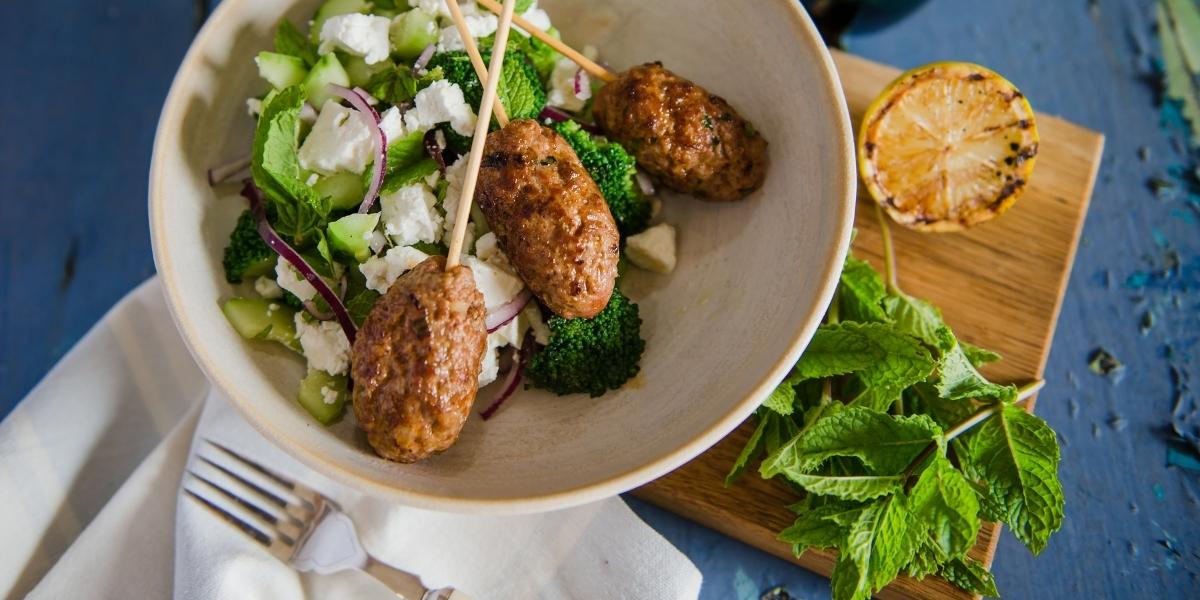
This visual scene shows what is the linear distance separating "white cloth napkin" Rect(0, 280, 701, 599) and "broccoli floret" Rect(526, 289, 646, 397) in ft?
1.46

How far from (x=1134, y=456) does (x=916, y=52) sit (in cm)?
181

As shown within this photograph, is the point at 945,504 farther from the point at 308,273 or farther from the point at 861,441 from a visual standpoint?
the point at 308,273

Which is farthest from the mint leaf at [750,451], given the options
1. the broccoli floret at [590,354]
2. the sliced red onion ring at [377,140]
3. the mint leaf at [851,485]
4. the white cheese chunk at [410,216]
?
the sliced red onion ring at [377,140]

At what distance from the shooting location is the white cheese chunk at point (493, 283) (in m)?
2.45

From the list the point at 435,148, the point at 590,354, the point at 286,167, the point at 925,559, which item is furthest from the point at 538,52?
the point at 925,559

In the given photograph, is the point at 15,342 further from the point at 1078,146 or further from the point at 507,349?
the point at 1078,146

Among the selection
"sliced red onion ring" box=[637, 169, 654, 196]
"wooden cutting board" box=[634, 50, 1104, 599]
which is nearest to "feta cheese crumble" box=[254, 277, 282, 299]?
"sliced red onion ring" box=[637, 169, 654, 196]

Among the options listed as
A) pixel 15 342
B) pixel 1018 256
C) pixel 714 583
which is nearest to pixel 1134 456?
pixel 1018 256

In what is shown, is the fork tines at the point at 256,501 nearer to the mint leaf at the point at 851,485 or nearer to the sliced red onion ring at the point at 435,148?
the sliced red onion ring at the point at 435,148

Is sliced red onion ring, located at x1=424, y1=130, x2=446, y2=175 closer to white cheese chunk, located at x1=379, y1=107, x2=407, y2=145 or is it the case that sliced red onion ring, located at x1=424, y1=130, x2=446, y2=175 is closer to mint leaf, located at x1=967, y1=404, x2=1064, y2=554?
white cheese chunk, located at x1=379, y1=107, x2=407, y2=145

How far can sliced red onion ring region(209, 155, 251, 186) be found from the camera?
108 inches

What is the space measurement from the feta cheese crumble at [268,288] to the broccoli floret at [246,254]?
0.10ft

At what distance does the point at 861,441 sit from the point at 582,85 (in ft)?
4.56

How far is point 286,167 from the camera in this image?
2537 millimetres
